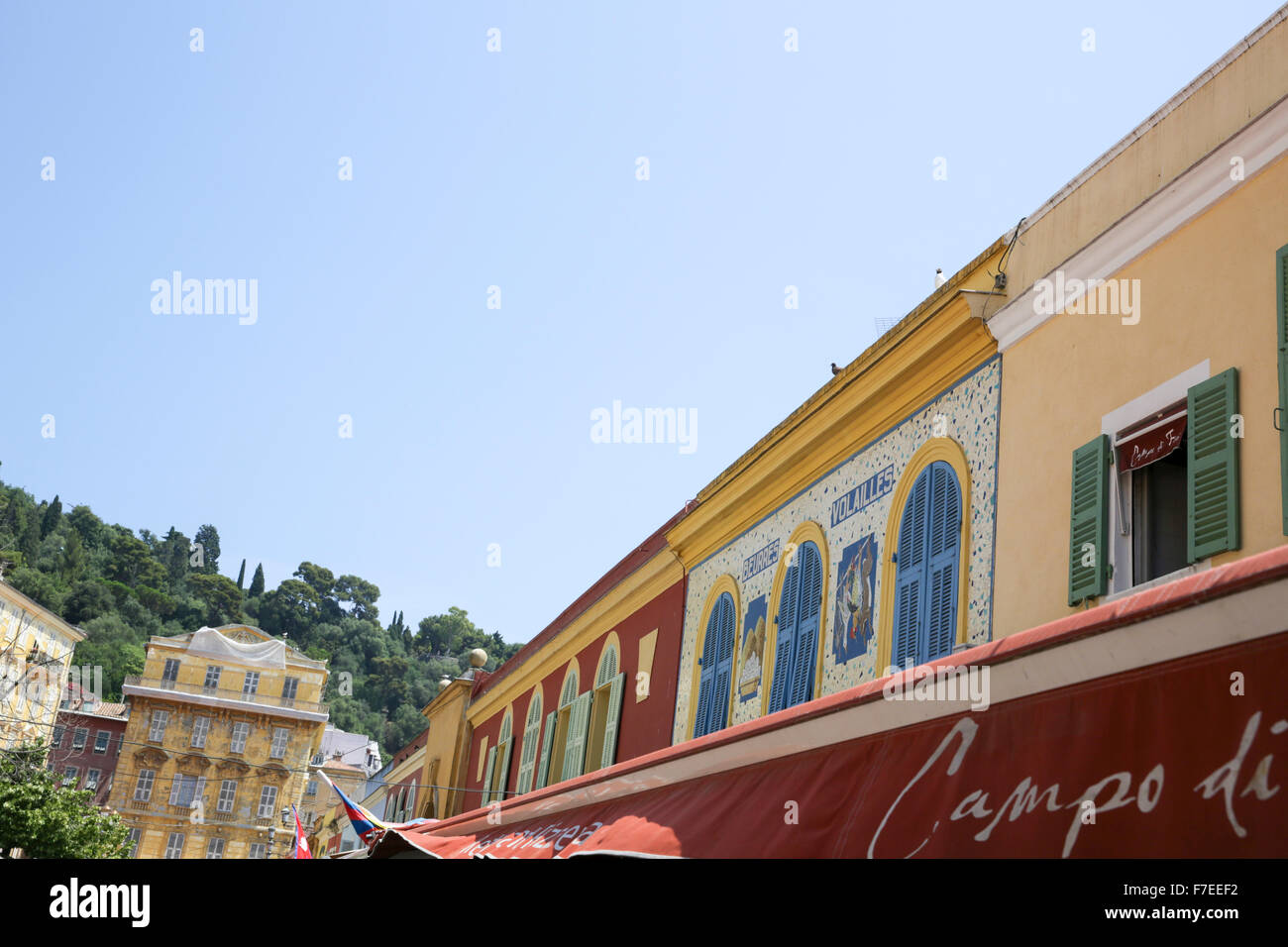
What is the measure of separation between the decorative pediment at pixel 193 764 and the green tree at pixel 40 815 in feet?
69.1

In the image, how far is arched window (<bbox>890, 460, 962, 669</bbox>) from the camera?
28.0 feet

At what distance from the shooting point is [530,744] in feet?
61.1

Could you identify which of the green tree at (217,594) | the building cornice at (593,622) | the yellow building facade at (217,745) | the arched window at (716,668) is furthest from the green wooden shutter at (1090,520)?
the green tree at (217,594)

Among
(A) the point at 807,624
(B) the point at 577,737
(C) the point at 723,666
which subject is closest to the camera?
(A) the point at 807,624

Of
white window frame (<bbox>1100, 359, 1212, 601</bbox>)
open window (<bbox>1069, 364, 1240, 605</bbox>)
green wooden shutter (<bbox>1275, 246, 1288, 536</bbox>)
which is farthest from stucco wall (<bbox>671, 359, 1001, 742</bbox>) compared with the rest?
green wooden shutter (<bbox>1275, 246, 1288, 536</bbox>)

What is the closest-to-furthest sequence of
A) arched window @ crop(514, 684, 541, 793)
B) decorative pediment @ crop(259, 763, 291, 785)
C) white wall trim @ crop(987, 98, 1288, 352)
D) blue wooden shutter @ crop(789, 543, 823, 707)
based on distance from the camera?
white wall trim @ crop(987, 98, 1288, 352), blue wooden shutter @ crop(789, 543, 823, 707), arched window @ crop(514, 684, 541, 793), decorative pediment @ crop(259, 763, 291, 785)

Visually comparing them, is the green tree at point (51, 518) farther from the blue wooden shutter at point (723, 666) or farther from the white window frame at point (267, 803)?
the blue wooden shutter at point (723, 666)

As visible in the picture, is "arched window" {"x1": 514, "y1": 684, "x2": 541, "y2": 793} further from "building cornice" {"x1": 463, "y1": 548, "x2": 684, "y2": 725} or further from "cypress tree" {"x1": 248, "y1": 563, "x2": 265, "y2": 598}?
"cypress tree" {"x1": 248, "y1": 563, "x2": 265, "y2": 598}

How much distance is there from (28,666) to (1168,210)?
5181 cm

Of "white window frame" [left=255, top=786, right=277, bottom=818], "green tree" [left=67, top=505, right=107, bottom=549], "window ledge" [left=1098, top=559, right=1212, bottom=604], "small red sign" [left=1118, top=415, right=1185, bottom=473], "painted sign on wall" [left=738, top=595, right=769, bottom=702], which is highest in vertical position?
"green tree" [left=67, top=505, right=107, bottom=549]

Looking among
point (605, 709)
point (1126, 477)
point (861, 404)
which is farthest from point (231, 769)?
point (1126, 477)

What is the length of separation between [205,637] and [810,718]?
5762 centimetres

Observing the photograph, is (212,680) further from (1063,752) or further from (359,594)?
(359,594)

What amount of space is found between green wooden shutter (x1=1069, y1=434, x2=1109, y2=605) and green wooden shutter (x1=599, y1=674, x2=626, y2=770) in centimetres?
850
